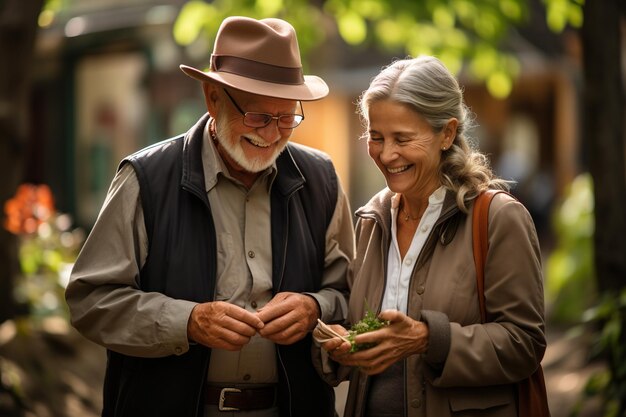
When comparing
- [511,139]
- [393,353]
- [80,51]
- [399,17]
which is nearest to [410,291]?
[393,353]

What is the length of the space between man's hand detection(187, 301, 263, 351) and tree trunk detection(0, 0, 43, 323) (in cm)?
341

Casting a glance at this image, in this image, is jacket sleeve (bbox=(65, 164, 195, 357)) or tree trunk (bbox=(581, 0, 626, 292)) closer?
jacket sleeve (bbox=(65, 164, 195, 357))

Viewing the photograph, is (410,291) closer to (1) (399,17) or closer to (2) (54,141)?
(1) (399,17)

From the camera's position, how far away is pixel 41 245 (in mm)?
8250

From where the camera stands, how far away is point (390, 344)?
3123 mm

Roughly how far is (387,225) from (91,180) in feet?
41.1

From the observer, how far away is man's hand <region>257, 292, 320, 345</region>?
338 centimetres

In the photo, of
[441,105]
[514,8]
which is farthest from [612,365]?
[514,8]

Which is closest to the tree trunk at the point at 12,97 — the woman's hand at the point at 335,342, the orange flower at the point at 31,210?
the orange flower at the point at 31,210

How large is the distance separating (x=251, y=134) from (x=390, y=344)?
3.24 ft

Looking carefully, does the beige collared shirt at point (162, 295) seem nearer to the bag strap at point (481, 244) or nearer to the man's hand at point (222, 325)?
the man's hand at point (222, 325)

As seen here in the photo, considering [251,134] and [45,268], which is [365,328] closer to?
[251,134]

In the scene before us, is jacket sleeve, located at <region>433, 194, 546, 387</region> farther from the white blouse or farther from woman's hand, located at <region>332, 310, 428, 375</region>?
the white blouse

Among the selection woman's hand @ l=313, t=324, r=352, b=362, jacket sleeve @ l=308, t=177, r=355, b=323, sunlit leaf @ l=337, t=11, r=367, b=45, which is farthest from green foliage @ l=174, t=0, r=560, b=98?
woman's hand @ l=313, t=324, r=352, b=362
